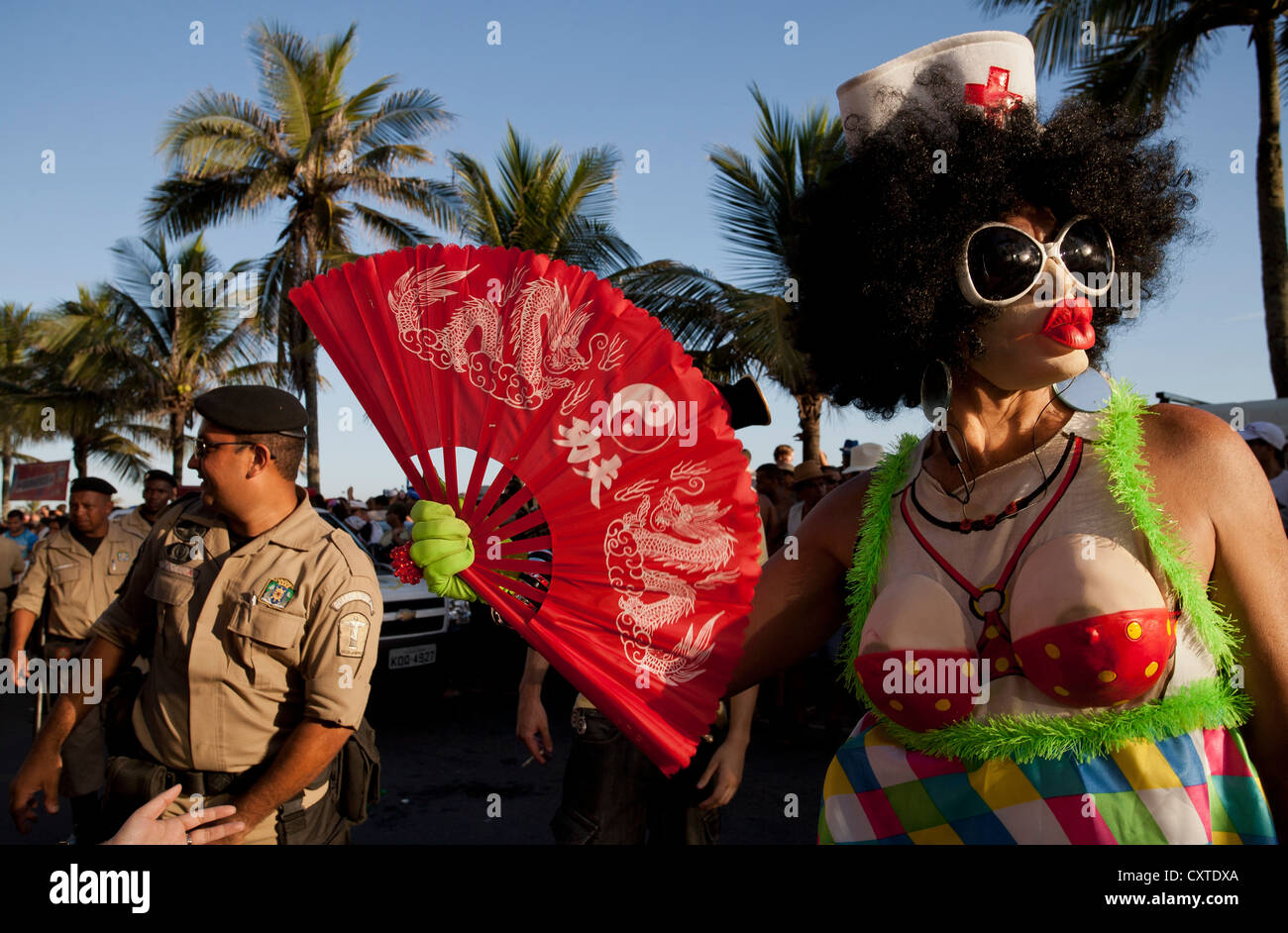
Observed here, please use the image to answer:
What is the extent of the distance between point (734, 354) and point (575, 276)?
9901 mm

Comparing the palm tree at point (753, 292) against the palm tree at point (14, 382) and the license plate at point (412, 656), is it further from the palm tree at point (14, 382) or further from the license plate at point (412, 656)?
the palm tree at point (14, 382)

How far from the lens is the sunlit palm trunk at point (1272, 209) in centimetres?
1010

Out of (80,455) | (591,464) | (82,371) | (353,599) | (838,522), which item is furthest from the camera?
(80,455)

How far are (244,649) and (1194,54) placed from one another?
1224 centimetres

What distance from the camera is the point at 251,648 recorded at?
8.59ft

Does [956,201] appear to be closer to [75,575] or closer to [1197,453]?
[1197,453]

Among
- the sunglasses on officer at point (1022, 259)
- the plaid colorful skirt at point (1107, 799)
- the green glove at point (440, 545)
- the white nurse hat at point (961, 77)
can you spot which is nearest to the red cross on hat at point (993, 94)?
the white nurse hat at point (961, 77)

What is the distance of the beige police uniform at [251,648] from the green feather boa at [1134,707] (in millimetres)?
1705

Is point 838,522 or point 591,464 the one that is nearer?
point 591,464

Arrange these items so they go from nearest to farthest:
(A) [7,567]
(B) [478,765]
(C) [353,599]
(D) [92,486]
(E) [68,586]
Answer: (C) [353,599] → (E) [68,586] → (D) [92,486] → (B) [478,765] → (A) [7,567]

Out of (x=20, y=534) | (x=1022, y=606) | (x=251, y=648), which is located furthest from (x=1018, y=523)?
(x=20, y=534)

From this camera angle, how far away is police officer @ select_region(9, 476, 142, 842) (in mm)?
5777

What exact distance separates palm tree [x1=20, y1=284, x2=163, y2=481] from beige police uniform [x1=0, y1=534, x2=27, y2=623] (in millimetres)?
13880

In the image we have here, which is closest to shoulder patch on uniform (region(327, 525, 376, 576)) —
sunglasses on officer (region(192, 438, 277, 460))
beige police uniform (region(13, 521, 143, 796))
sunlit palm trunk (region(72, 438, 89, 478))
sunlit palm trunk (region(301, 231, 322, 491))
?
sunglasses on officer (region(192, 438, 277, 460))
